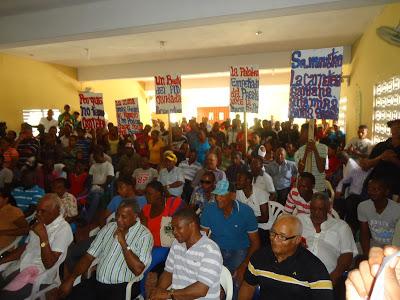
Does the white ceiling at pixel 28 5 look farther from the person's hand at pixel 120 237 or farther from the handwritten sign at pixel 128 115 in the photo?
the person's hand at pixel 120 237

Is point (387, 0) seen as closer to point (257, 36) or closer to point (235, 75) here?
point (235, 75)

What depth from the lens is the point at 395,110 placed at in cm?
513

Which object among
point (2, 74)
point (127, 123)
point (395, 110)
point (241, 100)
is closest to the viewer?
point (395, 110)

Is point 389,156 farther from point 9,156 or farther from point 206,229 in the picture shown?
point 9,156

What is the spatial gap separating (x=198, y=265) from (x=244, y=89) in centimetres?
513

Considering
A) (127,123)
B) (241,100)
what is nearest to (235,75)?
(241,100)

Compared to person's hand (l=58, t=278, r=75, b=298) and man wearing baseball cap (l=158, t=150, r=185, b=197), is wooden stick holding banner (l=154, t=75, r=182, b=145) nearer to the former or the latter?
man wearing baseball cap (l=158, t=150, r=185, b=197)

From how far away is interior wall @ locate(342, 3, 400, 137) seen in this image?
17.5 feet

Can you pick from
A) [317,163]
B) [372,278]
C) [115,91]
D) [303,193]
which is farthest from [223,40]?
[372,278]

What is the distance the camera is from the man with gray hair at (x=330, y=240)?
2.93 metres

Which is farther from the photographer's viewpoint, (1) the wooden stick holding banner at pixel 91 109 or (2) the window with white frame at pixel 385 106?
(1) the wooden stick holding banner at pixel 91 109

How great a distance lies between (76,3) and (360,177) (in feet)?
16.6

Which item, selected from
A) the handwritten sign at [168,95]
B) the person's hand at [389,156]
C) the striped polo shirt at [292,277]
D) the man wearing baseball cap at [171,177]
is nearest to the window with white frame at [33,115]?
the handwritten sign at [168,95]

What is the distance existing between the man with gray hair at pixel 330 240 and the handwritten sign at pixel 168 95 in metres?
4.78
